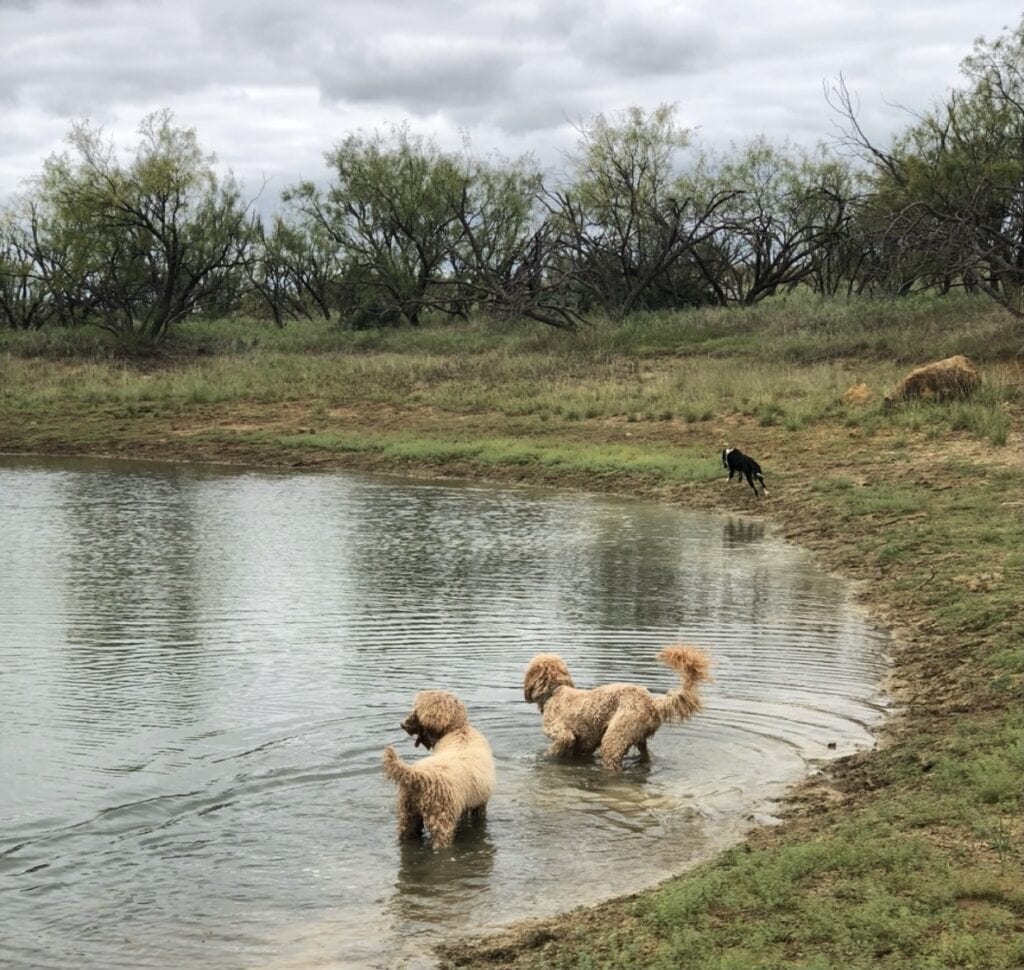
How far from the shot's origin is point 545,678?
7605 millimetres

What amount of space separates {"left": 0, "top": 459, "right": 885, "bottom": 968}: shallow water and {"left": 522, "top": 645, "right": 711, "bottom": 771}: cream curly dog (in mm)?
161

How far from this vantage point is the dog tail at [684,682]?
7.14m

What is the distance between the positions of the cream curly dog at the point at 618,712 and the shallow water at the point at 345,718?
0.53ft

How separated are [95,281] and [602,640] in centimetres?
3612

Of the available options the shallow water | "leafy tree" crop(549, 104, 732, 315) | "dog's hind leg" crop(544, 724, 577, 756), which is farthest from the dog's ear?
"leafy tree" crop(549, 104, 732, 315)

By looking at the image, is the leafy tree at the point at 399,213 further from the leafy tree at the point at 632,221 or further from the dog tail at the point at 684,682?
the dog tail at the point at 684,682

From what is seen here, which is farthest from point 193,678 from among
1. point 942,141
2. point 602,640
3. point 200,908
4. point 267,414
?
point 942,141

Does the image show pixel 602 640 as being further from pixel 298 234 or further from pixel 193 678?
pixel 298 234

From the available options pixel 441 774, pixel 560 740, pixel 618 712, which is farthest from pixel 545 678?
pixel 441 774

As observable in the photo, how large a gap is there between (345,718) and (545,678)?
133cm

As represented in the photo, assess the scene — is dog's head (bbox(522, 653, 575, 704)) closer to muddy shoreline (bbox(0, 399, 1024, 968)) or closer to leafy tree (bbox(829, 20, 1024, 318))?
muddy shoreline (bbox(0, 399, 1024, 968))

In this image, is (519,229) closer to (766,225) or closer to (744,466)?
(766,225)

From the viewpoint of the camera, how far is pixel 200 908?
5.49 m

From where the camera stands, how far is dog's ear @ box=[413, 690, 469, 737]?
21.6 ft
